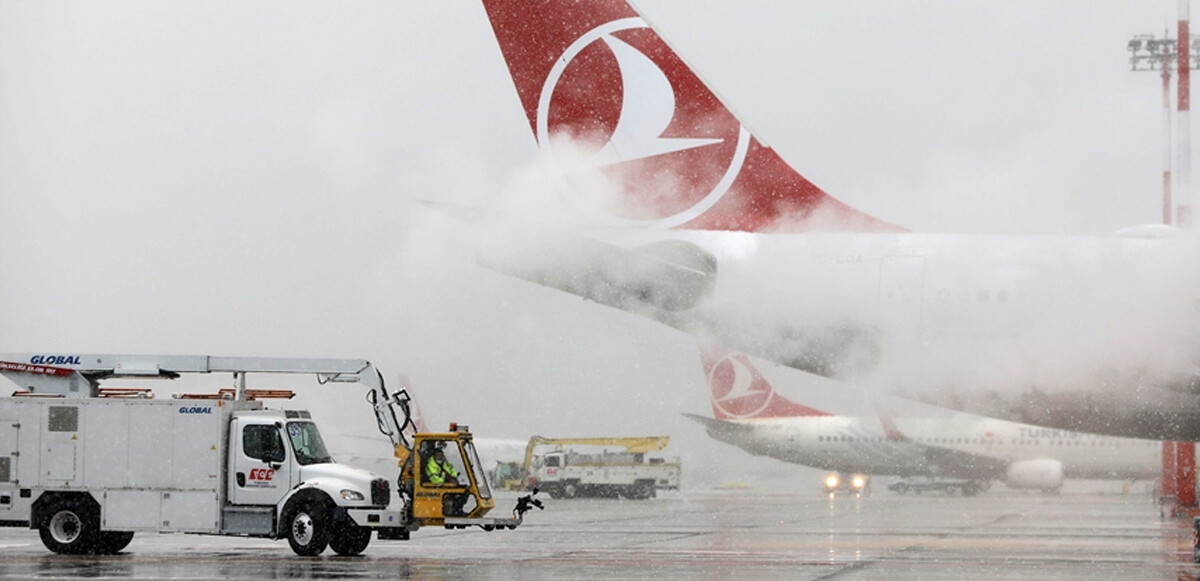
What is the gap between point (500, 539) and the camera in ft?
94.3

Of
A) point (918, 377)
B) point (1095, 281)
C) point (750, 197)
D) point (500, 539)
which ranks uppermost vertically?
point (750, 197)

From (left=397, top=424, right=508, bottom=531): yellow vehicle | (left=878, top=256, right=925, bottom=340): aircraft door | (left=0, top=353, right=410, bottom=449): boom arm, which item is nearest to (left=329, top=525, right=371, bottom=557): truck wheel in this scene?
(left=397, top=424, right=508, bottom=531): yellow vehicle

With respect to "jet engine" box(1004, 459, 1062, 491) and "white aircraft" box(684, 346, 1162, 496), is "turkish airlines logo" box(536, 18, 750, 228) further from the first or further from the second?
"jet engine" box(1004, 459, 1062, 491)

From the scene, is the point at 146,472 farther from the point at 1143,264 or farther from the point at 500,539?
the point at 1143,264

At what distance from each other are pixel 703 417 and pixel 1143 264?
5488 centimetres

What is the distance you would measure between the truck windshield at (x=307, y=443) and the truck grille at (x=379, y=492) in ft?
4.11

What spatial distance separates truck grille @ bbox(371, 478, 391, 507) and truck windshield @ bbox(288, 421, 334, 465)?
125 centimetres

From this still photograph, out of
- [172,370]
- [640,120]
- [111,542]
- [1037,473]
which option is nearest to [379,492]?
[172,370]

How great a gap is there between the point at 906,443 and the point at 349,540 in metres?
55.1

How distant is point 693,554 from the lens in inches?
943

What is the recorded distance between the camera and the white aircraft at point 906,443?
6969 cm

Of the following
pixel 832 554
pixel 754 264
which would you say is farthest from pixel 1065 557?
pixel 754 264

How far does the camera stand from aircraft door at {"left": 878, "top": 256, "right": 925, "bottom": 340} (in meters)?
21.5

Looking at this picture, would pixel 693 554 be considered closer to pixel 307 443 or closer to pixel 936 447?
pixel 307 443
